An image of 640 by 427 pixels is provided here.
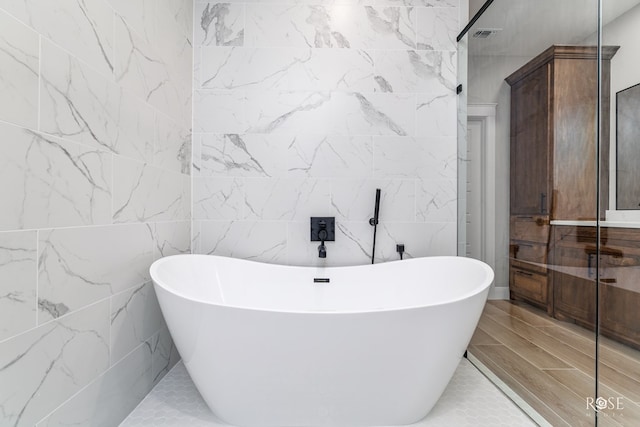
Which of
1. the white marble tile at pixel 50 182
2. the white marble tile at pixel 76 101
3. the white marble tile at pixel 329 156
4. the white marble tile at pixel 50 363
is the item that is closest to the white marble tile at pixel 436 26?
the white marble tile at pixel 329 156

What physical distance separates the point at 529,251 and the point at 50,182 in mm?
1799

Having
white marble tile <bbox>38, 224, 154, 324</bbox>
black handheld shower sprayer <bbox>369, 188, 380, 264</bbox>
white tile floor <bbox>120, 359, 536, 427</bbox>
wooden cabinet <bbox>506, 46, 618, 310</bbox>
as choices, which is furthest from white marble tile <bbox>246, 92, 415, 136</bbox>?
white tile floor <bbox>120, 359, 536, 427</bbox>

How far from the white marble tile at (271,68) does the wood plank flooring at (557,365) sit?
1.60m

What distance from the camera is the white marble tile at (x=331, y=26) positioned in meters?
1.97

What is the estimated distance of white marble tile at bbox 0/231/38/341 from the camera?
2.64ft

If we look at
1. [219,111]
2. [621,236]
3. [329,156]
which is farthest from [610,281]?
[219,111]

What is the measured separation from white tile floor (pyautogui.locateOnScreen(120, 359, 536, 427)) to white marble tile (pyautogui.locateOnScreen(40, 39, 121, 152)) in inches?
42.8

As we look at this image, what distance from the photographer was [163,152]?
1625 mm

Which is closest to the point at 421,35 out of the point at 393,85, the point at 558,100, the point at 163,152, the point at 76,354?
the point at 393,85

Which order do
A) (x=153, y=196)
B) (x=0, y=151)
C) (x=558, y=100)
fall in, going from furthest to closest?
(x=153, y=196) → (x=558, y=100) → (x=0, y=151)

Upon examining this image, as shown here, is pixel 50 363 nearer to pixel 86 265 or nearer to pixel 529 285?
pixel 86 265

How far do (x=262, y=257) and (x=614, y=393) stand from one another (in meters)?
1.66

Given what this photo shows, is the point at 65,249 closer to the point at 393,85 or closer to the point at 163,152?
the point at 163,152

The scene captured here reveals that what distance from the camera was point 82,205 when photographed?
1.08 meters
